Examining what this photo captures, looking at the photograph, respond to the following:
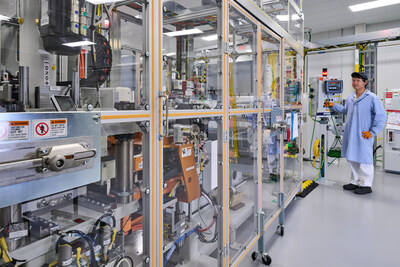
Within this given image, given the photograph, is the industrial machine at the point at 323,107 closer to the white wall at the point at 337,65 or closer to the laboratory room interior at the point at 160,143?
the laboratory room interior at the point at 160,143

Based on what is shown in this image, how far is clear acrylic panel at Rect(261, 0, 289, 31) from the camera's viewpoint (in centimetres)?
251

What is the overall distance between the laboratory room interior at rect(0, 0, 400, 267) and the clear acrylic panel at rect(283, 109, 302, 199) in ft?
0.10

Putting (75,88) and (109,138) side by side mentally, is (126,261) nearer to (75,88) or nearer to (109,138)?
(109,138)

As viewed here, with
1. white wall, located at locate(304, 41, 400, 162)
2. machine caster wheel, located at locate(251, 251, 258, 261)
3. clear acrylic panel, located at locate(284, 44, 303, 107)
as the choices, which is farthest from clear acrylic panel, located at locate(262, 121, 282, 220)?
white wall, located at locate(304, 41, 400, 162)

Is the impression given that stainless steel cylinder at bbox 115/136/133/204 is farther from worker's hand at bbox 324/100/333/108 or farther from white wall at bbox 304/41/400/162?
white wall at bbox 304/41/400/162

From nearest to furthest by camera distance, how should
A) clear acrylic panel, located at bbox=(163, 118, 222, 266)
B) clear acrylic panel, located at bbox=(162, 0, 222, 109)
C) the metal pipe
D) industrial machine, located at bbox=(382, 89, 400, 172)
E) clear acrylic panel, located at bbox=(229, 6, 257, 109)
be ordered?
1. the metal pipe
2. clear acrylic panel, located at bbox=(163, 118, 222, 266)
3. clear acrylic panel, located at bbox=(162, 0, 222, 109)
4. clear acrylic panel, located at bbox=(229, 6, 257, 109)
5. industrial machine, located at bbox=(382, 89, 400, 172)

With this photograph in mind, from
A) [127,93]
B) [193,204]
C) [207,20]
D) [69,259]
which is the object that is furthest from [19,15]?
[193,204]

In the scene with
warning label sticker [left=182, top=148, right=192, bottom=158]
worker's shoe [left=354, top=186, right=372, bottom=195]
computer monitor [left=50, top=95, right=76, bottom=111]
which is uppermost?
computer monitor [left=50, top=95, right=76, bottom=111]

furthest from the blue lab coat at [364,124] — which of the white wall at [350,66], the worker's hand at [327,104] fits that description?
the white wall at [350,66]

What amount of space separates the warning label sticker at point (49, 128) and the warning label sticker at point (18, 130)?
0.06ft

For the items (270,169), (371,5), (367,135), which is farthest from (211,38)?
(371,5)

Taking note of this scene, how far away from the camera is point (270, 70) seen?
2715 mm

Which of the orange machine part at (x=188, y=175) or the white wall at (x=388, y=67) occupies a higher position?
the white wall at (x=388, y=67)

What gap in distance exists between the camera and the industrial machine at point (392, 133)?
4.94m
